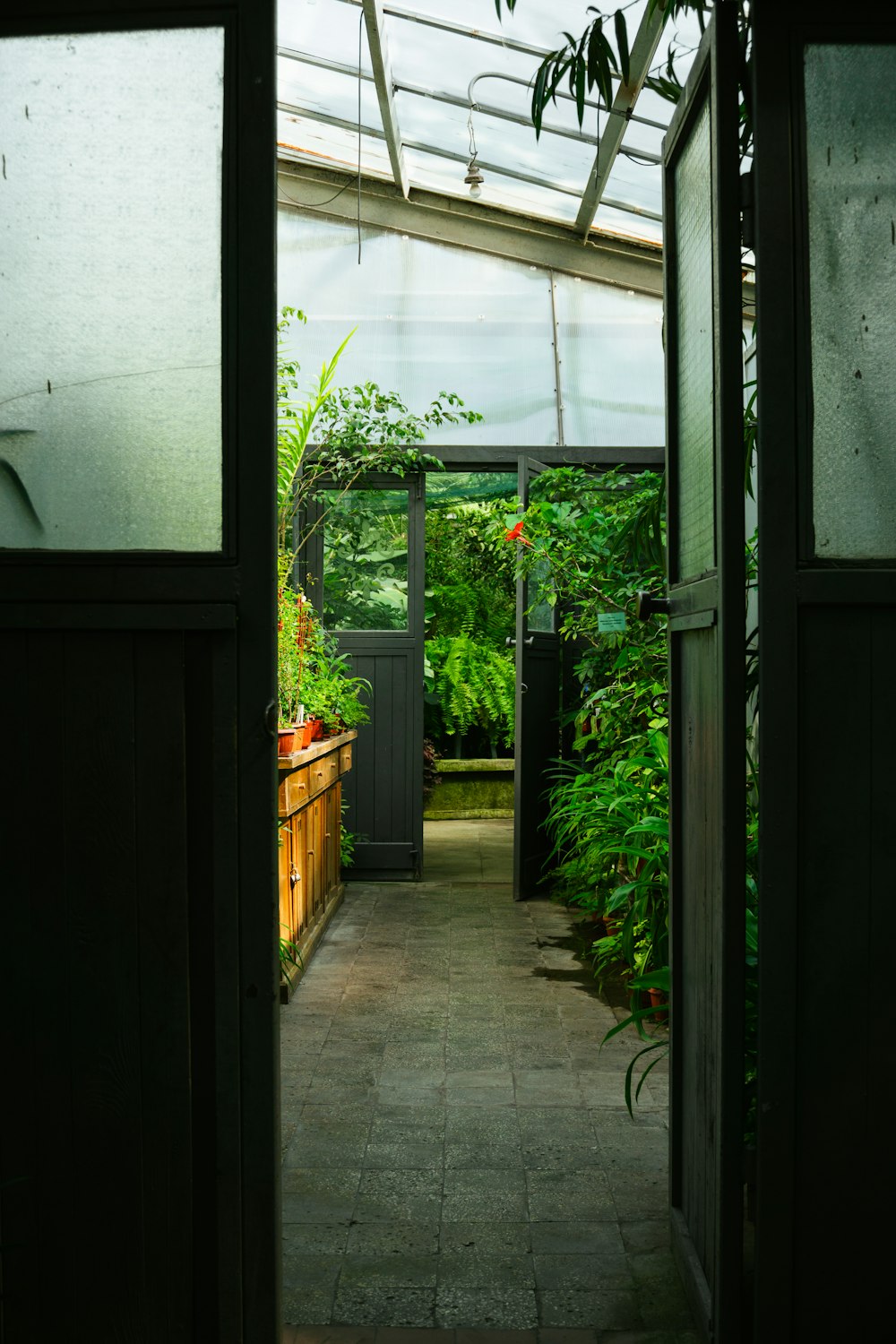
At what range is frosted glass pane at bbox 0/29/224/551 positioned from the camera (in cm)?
184

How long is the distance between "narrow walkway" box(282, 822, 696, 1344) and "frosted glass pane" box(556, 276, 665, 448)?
10.4 ft

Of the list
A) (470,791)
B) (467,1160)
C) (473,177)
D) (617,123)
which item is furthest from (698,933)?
(470,791)

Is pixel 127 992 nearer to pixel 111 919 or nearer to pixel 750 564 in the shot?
pixel 111 919

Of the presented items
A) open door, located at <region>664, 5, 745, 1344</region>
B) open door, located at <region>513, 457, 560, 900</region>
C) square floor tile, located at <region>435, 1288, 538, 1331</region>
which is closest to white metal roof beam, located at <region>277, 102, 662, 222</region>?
open door, located at <region>513, 457, 560, 900</region>

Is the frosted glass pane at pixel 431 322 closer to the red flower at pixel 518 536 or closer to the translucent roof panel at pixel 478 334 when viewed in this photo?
the translucent roof panel at pixel 478 334

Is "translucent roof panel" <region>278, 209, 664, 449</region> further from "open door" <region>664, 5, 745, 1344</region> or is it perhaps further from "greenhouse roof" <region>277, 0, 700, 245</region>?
"open door" <region>664, 5, 745, 1344</region>

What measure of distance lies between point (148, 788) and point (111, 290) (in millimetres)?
803

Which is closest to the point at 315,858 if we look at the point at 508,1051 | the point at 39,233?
the point at 508,1051

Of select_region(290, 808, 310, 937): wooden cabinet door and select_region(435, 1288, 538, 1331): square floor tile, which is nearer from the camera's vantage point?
select_region(435, 1288, 538, 1331): square floor tile

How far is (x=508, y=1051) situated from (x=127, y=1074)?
83.7 inches

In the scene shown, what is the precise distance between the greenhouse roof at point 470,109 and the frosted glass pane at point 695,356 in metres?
2.17

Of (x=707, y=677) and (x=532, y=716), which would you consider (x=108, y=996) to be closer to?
(x=707, y=677)

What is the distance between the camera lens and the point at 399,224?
6695 mm

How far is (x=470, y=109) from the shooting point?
17.8 feet
